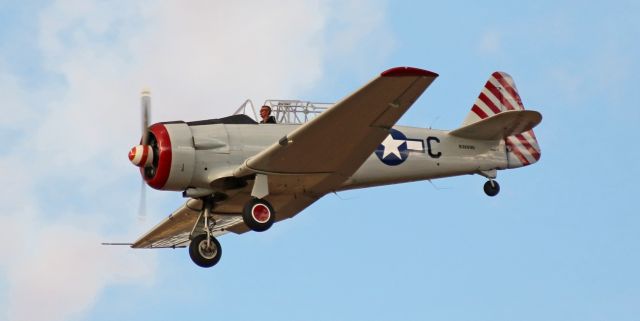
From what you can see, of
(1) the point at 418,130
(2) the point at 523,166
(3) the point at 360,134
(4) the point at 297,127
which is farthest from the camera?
(2) the point at 523,166

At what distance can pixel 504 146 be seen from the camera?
69.2ft

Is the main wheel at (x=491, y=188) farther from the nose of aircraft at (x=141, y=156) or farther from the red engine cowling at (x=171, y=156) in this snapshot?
the nose of aircraft at (x=141, y=156)

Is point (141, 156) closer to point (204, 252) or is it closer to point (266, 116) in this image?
point (204, 252)

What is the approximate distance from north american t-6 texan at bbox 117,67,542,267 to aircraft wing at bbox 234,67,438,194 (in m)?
0.01

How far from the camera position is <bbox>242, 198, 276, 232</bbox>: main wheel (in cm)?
1777

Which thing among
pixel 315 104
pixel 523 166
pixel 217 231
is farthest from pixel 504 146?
pixel 217 231

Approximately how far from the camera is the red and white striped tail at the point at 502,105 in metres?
21.5

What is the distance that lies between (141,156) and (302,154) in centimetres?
230

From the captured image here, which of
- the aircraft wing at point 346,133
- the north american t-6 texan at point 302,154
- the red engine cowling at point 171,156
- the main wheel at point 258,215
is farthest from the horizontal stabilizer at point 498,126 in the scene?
the red engine cowling at point 171,156

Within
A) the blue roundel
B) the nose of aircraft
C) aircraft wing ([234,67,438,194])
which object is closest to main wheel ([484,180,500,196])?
the blue roundel

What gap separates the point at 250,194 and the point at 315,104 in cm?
177

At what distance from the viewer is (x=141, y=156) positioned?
1795cm

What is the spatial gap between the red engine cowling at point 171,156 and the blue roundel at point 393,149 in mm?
3116

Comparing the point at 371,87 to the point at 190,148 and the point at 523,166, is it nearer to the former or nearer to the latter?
the point at 190,148
